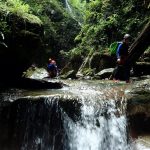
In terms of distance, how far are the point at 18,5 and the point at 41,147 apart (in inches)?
166

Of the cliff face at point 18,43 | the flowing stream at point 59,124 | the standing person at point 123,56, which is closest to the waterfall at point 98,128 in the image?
the flowing stream at point 59,124

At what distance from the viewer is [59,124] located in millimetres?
8938

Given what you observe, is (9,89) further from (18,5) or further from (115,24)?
(115,24)

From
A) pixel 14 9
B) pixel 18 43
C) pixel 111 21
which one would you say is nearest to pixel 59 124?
pixel 18 43

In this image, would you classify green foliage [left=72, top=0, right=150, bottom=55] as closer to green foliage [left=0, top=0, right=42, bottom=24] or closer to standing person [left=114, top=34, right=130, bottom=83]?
standing person [left=114, top=34, right=130, bottom=83]

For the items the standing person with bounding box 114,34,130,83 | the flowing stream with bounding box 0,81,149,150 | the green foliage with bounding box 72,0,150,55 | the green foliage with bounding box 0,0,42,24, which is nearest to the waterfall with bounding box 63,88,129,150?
the flowing stream with bounding box 0,81,149,150

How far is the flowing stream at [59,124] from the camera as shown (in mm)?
8766

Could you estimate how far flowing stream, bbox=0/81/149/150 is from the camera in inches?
345

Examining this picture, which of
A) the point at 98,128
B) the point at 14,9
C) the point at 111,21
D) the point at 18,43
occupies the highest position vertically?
the point at 111,21

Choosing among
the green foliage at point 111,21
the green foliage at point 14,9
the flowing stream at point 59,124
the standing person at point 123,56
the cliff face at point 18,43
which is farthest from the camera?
the green foliage at point 111,21

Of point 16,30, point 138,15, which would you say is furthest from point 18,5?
point 138,15

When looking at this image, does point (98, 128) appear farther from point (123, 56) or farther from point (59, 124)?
point (123, 56)

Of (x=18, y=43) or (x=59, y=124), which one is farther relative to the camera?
(x=18, y=43)

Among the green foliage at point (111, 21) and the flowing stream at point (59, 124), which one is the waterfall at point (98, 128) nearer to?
the flowing stream at point (59, 124)
